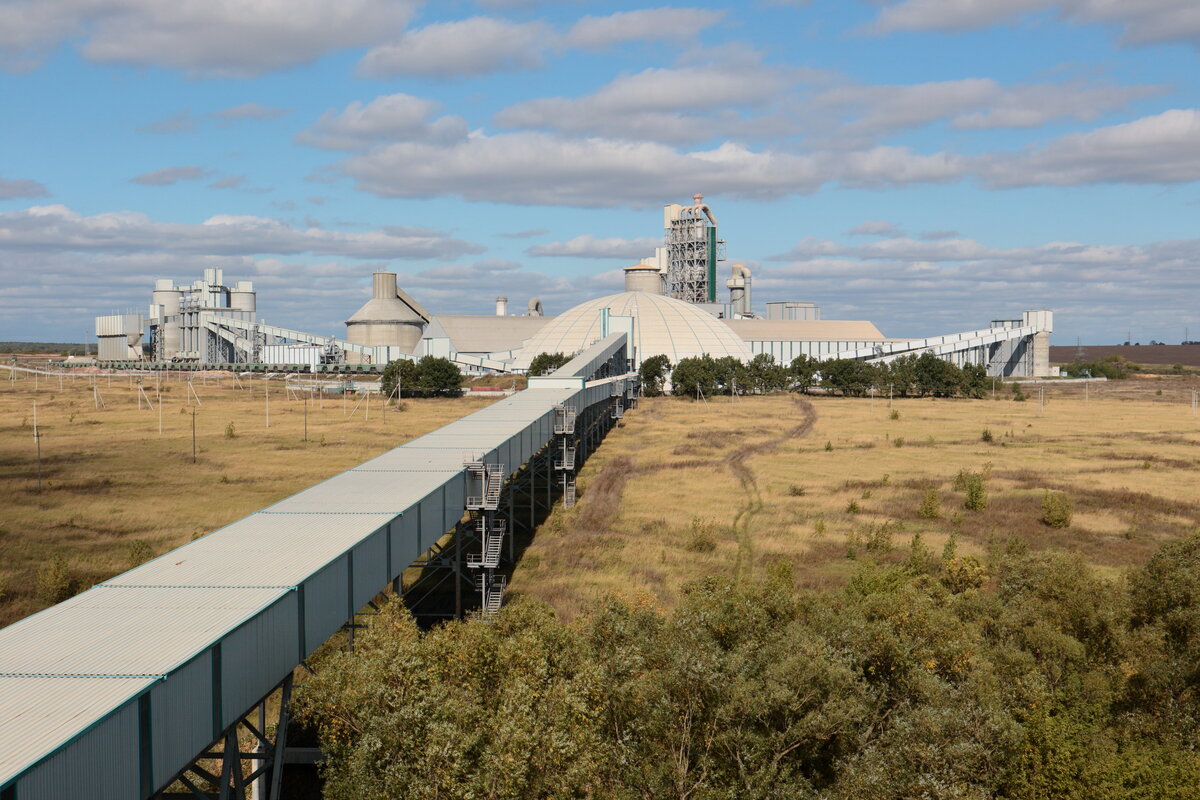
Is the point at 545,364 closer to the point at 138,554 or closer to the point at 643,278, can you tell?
the point at 643,278

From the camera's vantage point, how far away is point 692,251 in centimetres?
18300

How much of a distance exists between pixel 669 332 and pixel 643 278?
29.4m

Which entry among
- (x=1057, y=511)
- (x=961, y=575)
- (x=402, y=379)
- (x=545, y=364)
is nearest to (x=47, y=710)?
(x=961, y=575)

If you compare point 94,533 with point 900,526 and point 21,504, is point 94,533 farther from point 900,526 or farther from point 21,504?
point 900,526

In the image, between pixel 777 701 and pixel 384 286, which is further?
pixel 384 286

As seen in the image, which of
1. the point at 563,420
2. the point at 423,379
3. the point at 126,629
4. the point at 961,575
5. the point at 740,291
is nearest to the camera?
the point at 126,629

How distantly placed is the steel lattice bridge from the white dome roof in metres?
111

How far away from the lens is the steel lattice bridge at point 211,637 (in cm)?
1341

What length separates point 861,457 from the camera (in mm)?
73500

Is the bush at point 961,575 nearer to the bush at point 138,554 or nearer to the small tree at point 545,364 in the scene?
the bush at point 138,554

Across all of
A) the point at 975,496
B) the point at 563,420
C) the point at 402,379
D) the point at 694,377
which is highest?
the point at 694,377

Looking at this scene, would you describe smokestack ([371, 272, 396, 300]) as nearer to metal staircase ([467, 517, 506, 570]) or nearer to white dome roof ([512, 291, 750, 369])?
white dome roof ([512, 291, 750, 369])

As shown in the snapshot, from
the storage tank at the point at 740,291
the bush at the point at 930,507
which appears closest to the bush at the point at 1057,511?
the bush at the point at 930,507

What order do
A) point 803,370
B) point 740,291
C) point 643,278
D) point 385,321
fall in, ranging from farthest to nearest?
point 740,291 < point 385,321 < point 643,278 < point 803,370
